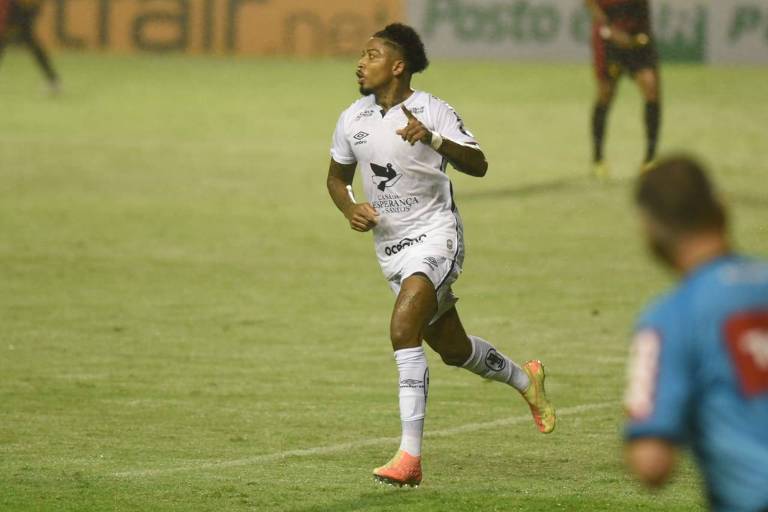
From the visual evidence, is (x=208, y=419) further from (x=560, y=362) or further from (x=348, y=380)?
(x=560, y=362)

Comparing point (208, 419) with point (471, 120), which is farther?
point (471, 120)

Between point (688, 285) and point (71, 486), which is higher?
point (688, 285)

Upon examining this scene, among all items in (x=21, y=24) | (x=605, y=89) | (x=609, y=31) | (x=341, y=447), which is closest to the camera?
(x=341, y=447)

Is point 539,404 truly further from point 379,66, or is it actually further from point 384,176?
point 379,66

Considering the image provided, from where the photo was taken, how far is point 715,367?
376 centimetres

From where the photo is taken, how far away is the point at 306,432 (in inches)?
361

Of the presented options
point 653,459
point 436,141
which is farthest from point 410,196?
point 653,459

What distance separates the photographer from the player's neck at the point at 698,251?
383cm

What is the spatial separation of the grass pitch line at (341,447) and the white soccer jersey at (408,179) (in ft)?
3.50

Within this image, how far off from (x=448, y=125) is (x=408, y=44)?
0.53m

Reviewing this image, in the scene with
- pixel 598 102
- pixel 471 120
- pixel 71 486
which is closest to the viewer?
pixel 71 486

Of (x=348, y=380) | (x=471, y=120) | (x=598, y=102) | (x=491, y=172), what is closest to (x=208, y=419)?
(x=348, y=380)

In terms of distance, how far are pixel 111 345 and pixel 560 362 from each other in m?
3.23

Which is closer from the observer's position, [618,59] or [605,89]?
[618,59]
